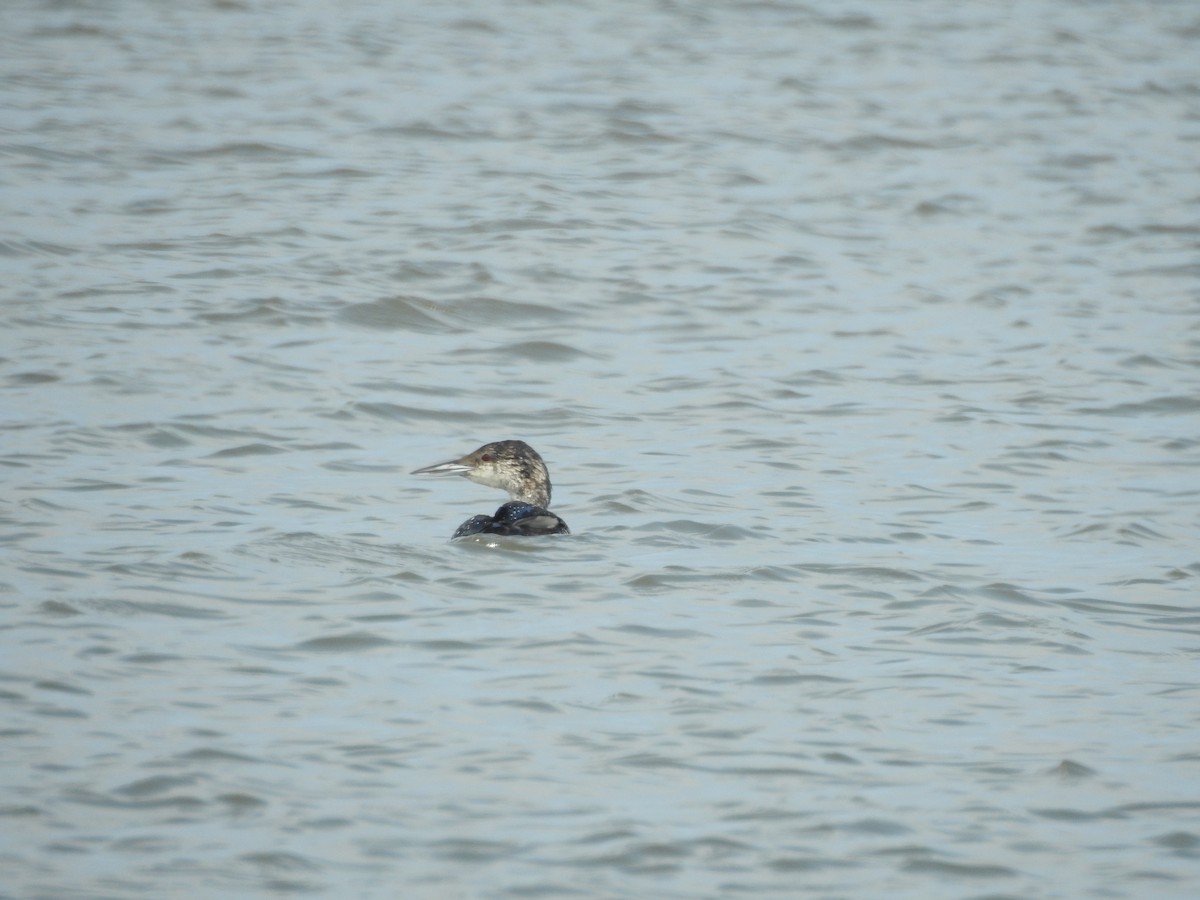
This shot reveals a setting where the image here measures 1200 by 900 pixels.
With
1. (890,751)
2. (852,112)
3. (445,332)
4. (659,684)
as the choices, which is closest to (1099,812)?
(890,751)

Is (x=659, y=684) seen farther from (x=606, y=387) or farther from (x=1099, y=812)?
(x=606, y=387)

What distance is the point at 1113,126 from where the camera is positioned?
67.8ft

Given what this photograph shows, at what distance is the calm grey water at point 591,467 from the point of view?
5.67 m

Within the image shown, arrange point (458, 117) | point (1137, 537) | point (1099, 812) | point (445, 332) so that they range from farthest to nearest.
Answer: point (458, 117)
point (445, 332)
point (1137, 537)
point (1099, 812)

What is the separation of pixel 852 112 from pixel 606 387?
9719 millimetres

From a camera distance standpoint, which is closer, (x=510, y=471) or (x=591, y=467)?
(x=510, y=471)

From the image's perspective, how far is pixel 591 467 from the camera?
10.5m

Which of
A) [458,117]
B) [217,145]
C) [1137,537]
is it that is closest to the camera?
[1137,537]

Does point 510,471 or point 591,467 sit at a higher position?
point 510,471

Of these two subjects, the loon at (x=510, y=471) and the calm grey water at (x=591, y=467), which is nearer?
the calm grey water at (x=591, y=467)

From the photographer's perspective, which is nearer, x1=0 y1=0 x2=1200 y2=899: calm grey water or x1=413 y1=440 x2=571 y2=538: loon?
x1=0 y1=0 x2=1200 y2=899: calm grey water

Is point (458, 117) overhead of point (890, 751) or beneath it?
overhead

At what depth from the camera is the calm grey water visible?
18.6 ft

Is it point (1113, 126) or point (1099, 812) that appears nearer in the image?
point (1099, 812)
